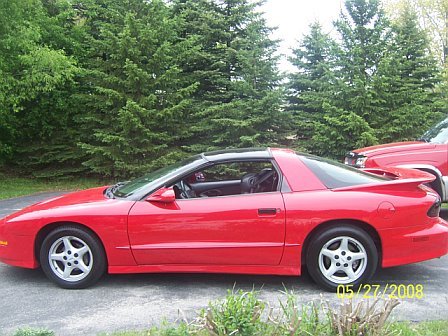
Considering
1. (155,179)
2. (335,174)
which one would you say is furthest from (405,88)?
(155,179)

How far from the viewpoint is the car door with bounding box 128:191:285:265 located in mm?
4145

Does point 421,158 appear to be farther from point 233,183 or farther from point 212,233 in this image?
point 212,233

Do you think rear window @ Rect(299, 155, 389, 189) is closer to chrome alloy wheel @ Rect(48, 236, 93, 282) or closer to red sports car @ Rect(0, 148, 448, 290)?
red sports car @ Rect(0, 148, 448, 290)

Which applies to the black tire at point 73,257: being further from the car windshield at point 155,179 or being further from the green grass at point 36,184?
the green grass at point 36,184

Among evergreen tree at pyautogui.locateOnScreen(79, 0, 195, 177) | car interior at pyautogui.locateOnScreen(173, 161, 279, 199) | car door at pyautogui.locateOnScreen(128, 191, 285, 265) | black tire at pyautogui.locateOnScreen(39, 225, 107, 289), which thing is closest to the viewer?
car door at pyautogui.locateOnScreen(128, 191, 285, 265)

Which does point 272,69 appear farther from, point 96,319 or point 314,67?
point 96,319

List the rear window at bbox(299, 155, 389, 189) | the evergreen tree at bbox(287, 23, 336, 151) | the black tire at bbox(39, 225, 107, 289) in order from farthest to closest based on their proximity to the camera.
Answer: the evergreen tree at bbox(287, 23, 336, 151) < the rear window at bbox(299, 155, 389, 189) < the black tire at bbox(39, 225, 107, 289)

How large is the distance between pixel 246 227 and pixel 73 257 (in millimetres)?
1772

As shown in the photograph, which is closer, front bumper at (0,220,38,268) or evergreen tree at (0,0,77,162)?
front bumper at (0,220,38,268)

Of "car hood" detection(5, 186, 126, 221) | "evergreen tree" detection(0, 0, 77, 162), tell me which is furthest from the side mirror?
"evergreen tree" detection(0, 0, 77, 162)

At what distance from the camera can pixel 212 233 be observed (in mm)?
4180

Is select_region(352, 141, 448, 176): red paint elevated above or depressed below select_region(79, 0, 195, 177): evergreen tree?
below

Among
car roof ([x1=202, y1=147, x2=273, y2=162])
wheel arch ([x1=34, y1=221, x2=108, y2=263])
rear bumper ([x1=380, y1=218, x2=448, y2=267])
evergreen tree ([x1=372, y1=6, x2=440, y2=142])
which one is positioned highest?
evergreen tree ([x1=372, y1=6, x2=440, y2=142])

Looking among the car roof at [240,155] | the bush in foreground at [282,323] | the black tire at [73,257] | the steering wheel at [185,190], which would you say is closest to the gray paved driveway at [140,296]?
the black tire at [73,257]
